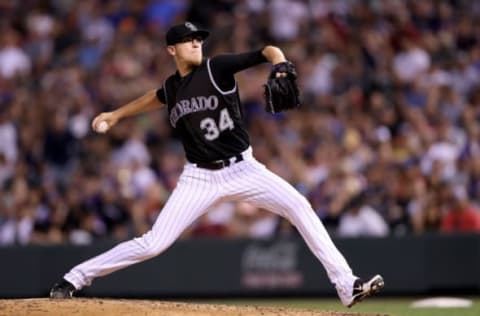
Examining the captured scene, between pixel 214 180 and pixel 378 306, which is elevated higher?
pixel 214 180

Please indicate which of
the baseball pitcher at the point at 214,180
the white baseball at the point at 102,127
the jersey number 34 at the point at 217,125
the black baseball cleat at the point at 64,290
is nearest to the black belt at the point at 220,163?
the baseball pitcher at the point at 214,180

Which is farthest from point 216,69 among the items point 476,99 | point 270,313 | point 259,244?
point 476,99

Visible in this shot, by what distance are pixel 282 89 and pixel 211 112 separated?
64 centimetres

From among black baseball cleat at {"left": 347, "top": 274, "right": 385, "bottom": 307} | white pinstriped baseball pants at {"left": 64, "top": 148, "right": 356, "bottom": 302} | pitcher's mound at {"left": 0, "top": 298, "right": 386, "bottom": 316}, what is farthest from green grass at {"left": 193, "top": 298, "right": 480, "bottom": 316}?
pitcher's mound at {"left": 0, "top": 298, "right": 386, "bottom": 316}

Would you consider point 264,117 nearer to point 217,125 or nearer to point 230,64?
point 217,125

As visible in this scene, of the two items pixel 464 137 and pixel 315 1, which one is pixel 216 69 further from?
pixel 315 1

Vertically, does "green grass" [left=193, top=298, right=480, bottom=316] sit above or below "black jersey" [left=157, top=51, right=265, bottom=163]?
below

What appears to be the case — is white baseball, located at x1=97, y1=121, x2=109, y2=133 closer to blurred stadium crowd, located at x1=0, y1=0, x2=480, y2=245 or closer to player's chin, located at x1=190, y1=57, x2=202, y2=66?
player's chin, located at x1=190, y1=57, x2=202, y2=66

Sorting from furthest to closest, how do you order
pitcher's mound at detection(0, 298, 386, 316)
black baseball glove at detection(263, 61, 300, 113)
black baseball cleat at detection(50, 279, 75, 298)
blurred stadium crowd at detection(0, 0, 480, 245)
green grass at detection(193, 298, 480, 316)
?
blurred stadium crowd at detection(0, 0, 480, 245) → green grass at detection(193, 298, 480, 316) → black baseball cleat at detection(50, 279, 75, 298) → pitcher's mound at detection(0, 298, 386, 316) → black baseball glove at detection(263, 61, 300, 113)

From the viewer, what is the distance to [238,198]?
750cm

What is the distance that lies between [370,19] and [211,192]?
27.4ft

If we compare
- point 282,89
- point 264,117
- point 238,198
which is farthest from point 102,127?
point 264,117

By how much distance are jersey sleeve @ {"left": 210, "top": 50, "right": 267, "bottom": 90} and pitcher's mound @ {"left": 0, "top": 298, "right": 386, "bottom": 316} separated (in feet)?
4.80

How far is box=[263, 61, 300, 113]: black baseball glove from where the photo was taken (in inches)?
274
